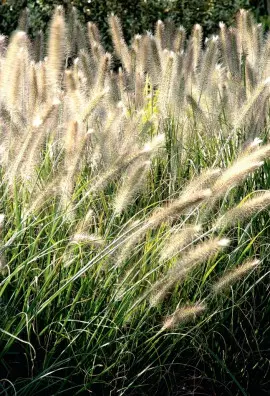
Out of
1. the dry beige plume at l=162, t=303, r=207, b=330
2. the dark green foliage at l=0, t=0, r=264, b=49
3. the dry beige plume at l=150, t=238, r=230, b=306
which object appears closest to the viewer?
the dry beige plume at l=150, t=238, r=230, b=306

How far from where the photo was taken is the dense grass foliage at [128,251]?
9.20 feet

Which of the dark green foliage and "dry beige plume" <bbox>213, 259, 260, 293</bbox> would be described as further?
the dark green foliage

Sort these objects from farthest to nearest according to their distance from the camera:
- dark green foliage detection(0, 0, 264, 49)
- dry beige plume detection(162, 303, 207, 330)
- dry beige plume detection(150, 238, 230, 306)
Result: 1. dark green foliage detection(0, 0, 264, 49)
2. dry beige plume detection(162, 303, 207, 330)
3. dry beige plume detection(150, 238, 230, 306)

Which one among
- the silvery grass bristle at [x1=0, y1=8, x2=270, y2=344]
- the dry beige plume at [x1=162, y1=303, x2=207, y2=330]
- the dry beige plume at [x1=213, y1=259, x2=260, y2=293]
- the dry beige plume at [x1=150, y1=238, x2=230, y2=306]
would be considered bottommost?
the dry beige plume at [x1=162, y1=303, x2=207, y2=330]

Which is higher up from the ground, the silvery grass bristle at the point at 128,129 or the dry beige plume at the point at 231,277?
the silvery grass bristle at the point at 128,129

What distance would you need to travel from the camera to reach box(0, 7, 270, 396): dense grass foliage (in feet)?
9.20

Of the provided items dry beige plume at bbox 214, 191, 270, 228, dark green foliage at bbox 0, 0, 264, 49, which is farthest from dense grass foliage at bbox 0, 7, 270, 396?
dark green foliage at bbox 0, 0, 264, 49

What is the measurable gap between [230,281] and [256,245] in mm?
470

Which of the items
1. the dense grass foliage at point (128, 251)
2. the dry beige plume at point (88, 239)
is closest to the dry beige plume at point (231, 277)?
the dense grass foliage at point (128, 251)

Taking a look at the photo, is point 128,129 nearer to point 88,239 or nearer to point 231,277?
point 88,239

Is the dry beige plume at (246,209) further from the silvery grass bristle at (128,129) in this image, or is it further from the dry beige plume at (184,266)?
the dry beige plume at (184,266)

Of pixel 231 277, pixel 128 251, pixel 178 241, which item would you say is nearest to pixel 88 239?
pixel 128 251

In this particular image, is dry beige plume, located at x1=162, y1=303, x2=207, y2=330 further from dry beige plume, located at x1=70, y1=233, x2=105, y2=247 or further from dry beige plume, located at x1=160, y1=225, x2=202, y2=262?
dry beige plume, located at x1=70, y1=233, x2=105, y2=247

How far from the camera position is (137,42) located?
453 centimetres
